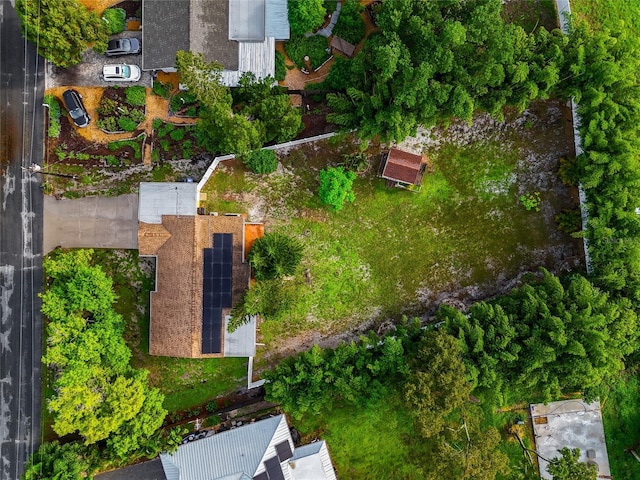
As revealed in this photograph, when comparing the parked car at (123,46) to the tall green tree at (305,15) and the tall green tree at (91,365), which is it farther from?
the tall green tree at (91,365)

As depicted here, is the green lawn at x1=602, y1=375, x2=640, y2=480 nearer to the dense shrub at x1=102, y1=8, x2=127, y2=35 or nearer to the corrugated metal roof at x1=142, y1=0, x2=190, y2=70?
the corrugated metal roof at x1=142, y1=0, x2=190, y2=70

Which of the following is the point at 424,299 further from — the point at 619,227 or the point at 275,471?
the point at 275,471

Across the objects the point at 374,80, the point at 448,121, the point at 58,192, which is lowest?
the point at 58,192

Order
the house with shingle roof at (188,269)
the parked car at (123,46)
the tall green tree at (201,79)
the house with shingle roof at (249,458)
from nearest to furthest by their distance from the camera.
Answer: the tall green tree at (201,79) → the house with shingle roof at (249,458) → the house with shingle roof at (188,269) → the parked car at (123,46)

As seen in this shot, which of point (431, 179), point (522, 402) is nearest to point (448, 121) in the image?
point (431, 179)

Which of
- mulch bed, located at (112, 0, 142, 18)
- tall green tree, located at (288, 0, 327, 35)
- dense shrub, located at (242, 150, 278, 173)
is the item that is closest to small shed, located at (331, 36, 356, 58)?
tall green tree, located at (288, 0, 327, 35)

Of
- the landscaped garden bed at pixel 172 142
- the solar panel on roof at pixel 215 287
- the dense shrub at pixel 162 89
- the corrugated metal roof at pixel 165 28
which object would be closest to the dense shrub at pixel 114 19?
the corrugated metal roof at pixel 165 28
